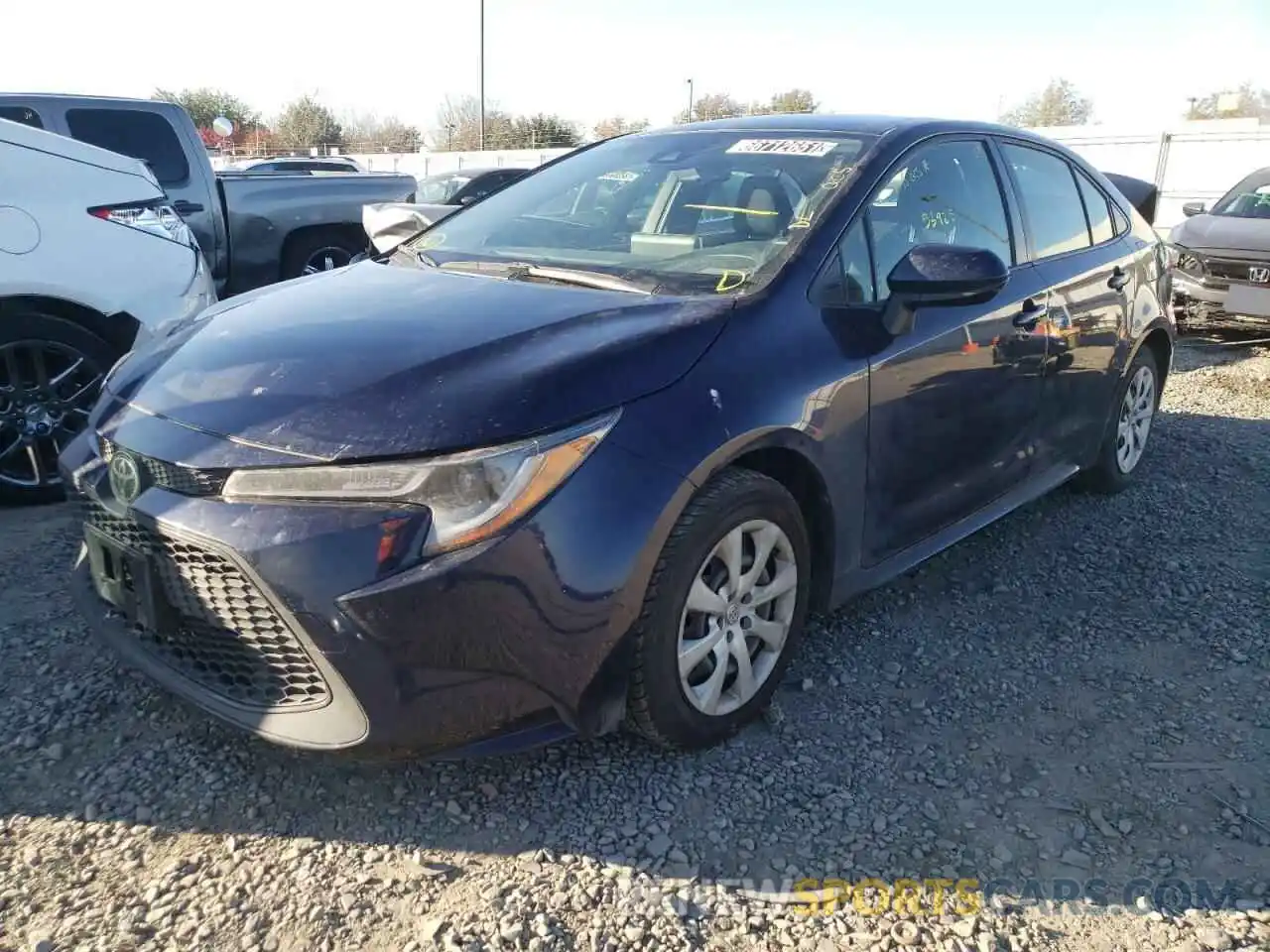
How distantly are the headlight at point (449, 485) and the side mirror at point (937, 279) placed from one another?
1319 millimetres

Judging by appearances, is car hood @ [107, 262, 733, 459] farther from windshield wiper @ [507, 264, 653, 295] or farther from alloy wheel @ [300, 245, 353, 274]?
alloy wheel @ [300, 245, 353, 274]

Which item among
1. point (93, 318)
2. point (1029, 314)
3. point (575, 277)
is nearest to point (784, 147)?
point (575, 277)

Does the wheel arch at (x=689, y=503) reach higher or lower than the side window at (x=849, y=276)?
lower

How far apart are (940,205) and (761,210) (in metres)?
0.74

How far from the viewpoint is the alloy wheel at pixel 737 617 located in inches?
96.3

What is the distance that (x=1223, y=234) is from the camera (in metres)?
8.09

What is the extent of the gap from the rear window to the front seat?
5.42 m

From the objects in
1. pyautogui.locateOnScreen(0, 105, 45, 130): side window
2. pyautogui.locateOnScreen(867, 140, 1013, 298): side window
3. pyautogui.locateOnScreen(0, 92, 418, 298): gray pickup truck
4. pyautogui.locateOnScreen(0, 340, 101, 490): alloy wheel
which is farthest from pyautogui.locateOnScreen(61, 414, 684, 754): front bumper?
pyautogui.locateOnScreen(0, 105, 45, 130): side window

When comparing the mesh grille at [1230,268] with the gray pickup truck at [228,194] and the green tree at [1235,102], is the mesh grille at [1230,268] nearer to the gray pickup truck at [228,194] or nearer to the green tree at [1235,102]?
the gray pickup truck at [228,194]

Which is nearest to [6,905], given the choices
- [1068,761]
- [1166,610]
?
[1068,761]

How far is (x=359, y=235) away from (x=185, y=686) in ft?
22.0

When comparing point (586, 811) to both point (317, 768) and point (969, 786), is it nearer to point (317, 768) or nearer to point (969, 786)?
point (317, 768)

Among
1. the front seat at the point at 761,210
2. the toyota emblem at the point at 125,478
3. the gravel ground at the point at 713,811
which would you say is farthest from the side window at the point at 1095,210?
the toyota emblem at the point at 125,478

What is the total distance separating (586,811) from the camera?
7.76 ft
